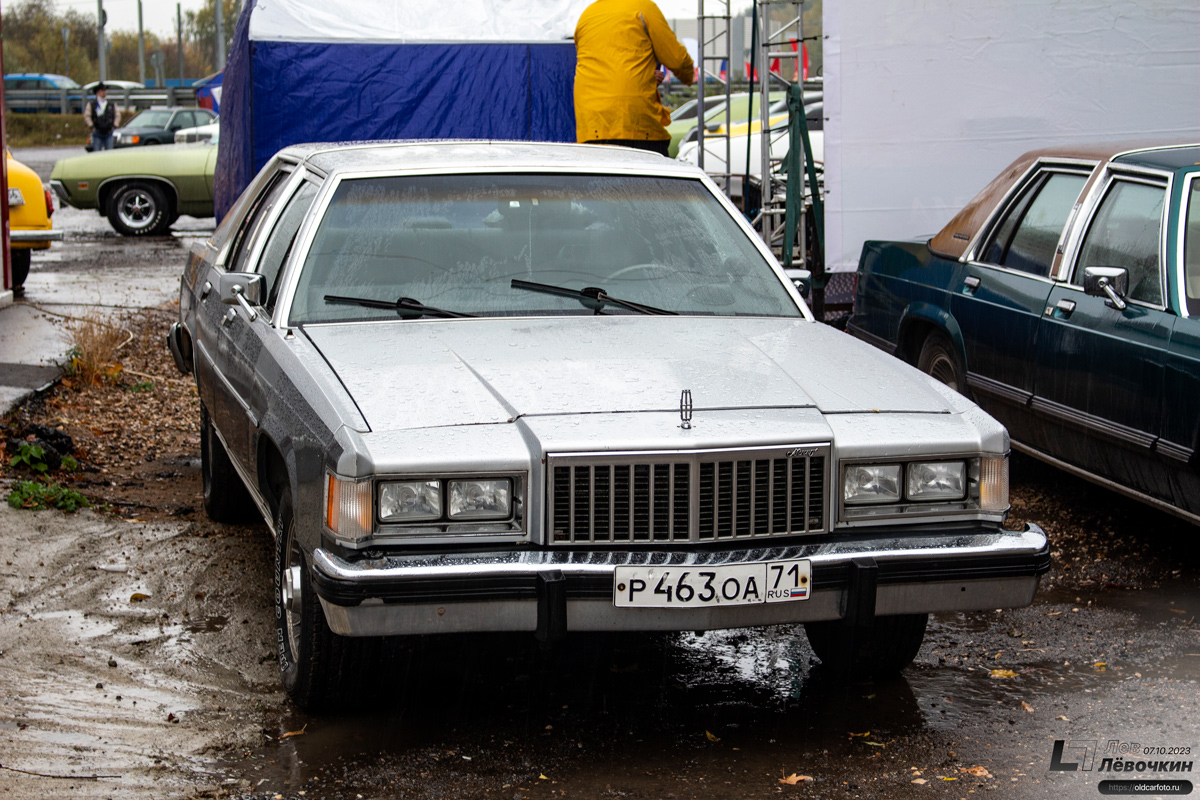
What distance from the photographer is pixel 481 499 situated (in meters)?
3.33

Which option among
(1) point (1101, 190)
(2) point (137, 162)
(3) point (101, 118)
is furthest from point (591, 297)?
(3) point (101, 118)

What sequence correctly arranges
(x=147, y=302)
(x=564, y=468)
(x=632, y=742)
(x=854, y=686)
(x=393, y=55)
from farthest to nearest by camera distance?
1. (x=147, y=302)
2. (x=393, y=55)
3. (x=854, y=686)
4. (x=632, y=742)
5. (x=564, y=468)

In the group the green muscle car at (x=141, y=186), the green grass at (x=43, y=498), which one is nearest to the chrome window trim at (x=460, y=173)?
the green grass at (x=43, y=498)

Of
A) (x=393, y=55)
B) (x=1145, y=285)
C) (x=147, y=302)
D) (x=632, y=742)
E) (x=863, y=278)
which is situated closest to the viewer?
(x=632, y=742)

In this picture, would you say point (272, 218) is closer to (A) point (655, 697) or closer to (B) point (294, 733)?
(B) point (294, 733)

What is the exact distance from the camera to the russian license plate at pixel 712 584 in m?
3.27

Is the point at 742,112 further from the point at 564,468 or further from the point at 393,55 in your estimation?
the point at 564,468

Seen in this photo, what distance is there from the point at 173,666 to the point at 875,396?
7.38ft

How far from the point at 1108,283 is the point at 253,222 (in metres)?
3.33

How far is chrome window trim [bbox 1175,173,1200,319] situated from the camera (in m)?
5.07

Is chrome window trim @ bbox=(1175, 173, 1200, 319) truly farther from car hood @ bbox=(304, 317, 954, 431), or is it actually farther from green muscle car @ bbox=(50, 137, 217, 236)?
green muscle car @ bbox=(50, 137, 217, 236)

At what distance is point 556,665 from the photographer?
4.20 meters

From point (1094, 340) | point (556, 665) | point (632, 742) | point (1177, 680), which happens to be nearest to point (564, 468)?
point (632, 742)

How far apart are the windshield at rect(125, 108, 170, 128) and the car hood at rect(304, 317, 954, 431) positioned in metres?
29.3
